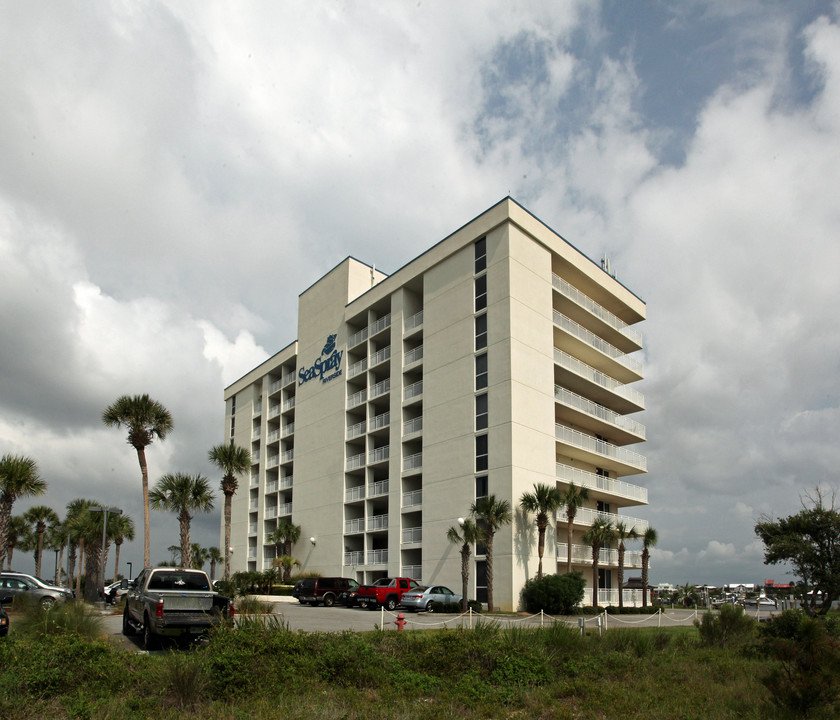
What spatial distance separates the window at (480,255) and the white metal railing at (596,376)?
22.3ft

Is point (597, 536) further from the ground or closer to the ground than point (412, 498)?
closer to the ground

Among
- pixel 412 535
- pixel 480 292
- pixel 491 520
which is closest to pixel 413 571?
pixel 412 535

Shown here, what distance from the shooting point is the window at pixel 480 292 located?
1635 inches

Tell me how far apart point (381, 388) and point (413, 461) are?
683 centimetres

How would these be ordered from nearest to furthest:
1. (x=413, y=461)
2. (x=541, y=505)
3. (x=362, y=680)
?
1. (x=362, y=680)
2. (x=541, y=505)
3. (x=413, y=461)

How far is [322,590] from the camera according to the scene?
39.1 meters

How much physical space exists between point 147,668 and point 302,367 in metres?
49.6

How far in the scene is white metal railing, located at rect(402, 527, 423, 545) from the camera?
4284 cm

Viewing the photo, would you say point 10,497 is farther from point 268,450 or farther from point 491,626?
point 491,626

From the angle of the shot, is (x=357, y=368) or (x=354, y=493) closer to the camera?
(x=354, y=493)

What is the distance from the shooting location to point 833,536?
3341 cm

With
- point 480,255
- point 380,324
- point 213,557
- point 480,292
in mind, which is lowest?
point 213,557

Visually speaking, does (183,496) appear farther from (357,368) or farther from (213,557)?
(213,557)

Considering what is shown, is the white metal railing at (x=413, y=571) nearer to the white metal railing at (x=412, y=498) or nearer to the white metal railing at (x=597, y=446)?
the white metal railing at (x=412, y=498)
